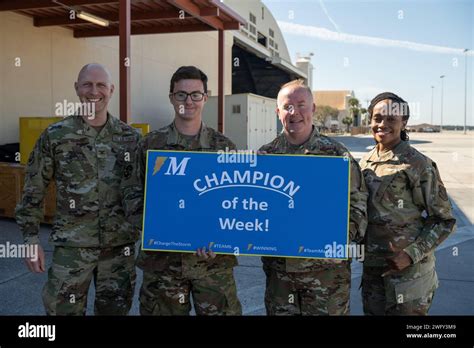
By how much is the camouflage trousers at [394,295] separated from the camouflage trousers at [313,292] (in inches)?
9.2

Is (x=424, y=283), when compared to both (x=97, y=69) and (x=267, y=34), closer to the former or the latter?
(x=97, y=69)

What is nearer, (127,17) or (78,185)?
(78,185)

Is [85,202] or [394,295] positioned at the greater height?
[85,202]

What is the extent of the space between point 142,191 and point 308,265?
3.56 ft

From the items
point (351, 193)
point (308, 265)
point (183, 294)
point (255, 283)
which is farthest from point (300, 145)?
point (255, 283)

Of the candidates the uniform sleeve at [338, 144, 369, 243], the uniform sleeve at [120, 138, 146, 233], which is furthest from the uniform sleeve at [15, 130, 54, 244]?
the uniform sleeve at [338, 144, 369, 243]

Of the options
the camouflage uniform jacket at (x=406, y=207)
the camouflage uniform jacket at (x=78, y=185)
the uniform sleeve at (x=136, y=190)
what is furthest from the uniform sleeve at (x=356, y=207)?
the camouflage uniform jacket at (x=78, y=185)

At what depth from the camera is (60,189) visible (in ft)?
9.75

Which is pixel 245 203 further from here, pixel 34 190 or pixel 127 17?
pixel 127 17

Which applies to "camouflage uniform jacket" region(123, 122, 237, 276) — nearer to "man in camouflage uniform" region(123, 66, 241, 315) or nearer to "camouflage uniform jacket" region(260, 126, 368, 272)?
"man in camouflage uniform" region(123, 66, 241, 315)

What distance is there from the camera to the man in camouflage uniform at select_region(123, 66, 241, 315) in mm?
2660

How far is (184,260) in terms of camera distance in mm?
2713
